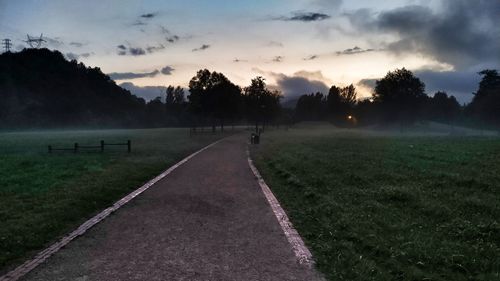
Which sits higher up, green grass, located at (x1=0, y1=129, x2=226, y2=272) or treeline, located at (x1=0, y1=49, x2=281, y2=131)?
treeline, located at (x1=0, y1=49, x2=281, y2=131)

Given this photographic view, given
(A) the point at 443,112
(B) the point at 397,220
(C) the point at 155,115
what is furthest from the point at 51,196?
(C) the point at 155,115

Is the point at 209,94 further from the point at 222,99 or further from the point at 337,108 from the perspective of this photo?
the point at 337,108

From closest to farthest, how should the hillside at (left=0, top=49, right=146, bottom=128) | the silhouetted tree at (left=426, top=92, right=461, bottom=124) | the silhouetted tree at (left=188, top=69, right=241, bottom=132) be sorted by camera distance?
the silhouetted tree at (left=188, top=69, right=241, bottom=132) < the hillside at (left=0, top=49, right=146, bottom=128) < the silhouetted tree at (left=426, top=92, right=461, bottom=124)

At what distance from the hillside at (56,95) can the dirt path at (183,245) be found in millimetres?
124346

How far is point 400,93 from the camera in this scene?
102m

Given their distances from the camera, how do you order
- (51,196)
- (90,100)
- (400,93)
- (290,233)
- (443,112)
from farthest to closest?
(90,100)
(443,112)
(400,93)
(51,196)
(290,233)

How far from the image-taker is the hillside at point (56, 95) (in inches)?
5094

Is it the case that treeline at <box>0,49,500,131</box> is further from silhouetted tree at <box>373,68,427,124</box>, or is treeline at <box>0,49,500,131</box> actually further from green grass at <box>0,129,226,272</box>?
green grass at <box>0,129,226,272</box>

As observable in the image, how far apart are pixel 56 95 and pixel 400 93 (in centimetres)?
13021

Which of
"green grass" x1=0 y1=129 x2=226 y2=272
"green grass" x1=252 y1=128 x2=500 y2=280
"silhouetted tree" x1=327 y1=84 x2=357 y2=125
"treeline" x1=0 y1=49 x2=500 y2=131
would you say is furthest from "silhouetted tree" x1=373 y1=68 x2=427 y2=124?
"green grass" x1=0 y1=129 x2=226 y2=272

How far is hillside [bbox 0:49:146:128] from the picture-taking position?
12938cm

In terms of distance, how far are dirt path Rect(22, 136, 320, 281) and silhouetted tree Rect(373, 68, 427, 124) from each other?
9681 centimetres

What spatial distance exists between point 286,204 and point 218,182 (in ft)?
18.1

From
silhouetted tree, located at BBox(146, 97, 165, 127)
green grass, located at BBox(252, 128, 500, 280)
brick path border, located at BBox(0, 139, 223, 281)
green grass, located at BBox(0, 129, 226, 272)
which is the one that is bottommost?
brick path border, located at BBox(0, 139, 223, 281)
